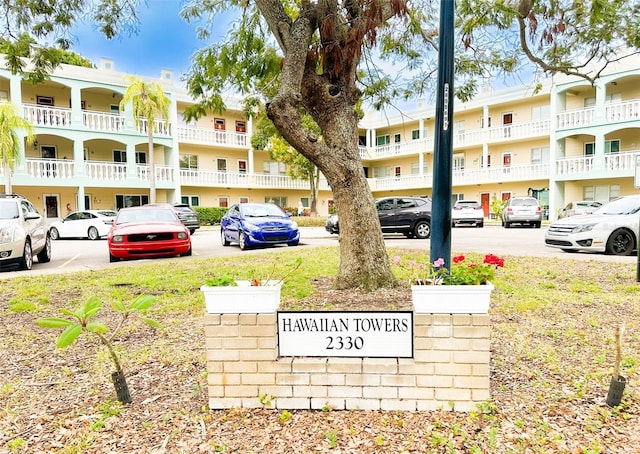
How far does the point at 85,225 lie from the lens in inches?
773

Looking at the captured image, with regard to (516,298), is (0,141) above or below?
above

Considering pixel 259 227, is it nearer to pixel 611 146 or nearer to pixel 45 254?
pixel 45 254

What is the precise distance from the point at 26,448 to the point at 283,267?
6.06 m

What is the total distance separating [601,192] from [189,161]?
1058 inches

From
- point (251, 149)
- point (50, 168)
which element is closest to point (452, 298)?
point (50, 168)

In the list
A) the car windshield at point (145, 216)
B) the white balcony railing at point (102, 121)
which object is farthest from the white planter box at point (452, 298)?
the white balcony railing at point (102, 121)

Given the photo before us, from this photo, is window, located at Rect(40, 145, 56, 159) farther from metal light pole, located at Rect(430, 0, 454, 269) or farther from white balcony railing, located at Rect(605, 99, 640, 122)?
white balcony railing, located at Rect(605, 99, 640, 122)

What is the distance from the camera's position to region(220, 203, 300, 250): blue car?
12.8m

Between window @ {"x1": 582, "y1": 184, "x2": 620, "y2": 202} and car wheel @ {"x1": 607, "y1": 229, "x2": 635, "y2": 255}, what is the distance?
59.5 feet

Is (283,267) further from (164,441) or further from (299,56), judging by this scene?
(164,441)

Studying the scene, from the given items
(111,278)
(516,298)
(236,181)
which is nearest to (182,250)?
(111,278)

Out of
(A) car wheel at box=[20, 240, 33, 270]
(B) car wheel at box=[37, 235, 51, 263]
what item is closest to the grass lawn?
(A) car wheel at box=[20, 240, 33, 270]

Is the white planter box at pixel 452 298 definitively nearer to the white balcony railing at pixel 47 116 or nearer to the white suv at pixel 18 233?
the white suv at pixel 18 233

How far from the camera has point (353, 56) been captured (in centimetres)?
559
